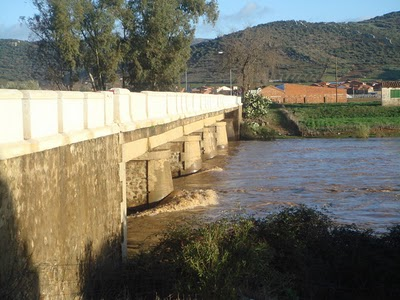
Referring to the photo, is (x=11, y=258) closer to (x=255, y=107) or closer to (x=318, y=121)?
(x=255, y=107)

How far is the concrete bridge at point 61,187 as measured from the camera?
293 inches

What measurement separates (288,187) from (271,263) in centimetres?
1378

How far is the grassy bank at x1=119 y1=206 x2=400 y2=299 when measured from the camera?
30.9 ft

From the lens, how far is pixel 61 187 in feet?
30.1

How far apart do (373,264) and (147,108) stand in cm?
850

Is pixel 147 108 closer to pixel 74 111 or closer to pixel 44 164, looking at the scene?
pixel 74 111

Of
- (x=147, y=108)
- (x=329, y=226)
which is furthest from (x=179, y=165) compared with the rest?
(x=329, y=226)

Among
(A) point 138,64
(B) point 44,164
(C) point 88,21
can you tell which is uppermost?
(C) point 88,21

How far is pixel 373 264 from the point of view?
39.0ft

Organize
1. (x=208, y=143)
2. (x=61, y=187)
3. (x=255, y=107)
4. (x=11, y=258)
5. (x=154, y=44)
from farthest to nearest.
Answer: (x=255, y=107) → (x=154, y=44) → (x=208, y=143) → (x=61, y=187) → (x=11, y=258)

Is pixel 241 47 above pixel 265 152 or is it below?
above

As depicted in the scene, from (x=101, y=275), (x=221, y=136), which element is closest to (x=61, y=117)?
(x=101, y=275)

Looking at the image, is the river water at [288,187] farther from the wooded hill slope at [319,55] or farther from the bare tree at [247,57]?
the wooded hill slope at [319,55]

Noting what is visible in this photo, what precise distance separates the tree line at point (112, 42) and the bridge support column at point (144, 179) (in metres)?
26.1
